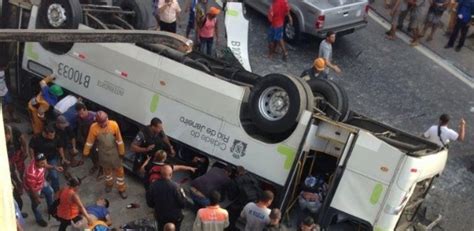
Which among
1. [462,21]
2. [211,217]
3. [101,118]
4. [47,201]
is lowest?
[47,201]

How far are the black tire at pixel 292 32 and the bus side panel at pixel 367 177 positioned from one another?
6.58 meters

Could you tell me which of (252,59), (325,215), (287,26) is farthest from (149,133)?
(287,26)

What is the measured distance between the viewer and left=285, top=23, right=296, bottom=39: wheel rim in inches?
581

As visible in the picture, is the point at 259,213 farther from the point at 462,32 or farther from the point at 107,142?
the point at 462,32

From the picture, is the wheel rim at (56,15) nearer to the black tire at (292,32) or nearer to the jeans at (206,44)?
the jeans at (206,44)

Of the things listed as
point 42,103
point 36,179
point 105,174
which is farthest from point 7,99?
point 36,179

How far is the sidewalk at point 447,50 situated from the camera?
14961 millimetres

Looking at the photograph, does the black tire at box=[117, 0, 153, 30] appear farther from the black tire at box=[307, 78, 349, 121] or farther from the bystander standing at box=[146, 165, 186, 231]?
the bystander standing at box=[146, 165, 186, 231]

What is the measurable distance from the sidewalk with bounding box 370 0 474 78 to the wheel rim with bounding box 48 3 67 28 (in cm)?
821

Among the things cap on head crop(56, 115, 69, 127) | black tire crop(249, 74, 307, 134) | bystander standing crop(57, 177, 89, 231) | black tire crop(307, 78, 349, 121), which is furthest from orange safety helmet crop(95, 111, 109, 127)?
black tire crop(307, 78, 349, 121)

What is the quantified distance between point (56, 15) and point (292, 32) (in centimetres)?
582

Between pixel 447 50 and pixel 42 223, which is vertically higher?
pixel 447 50

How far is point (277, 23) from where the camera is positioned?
13883 millimetres

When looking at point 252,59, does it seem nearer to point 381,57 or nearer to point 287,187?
point 381,57
